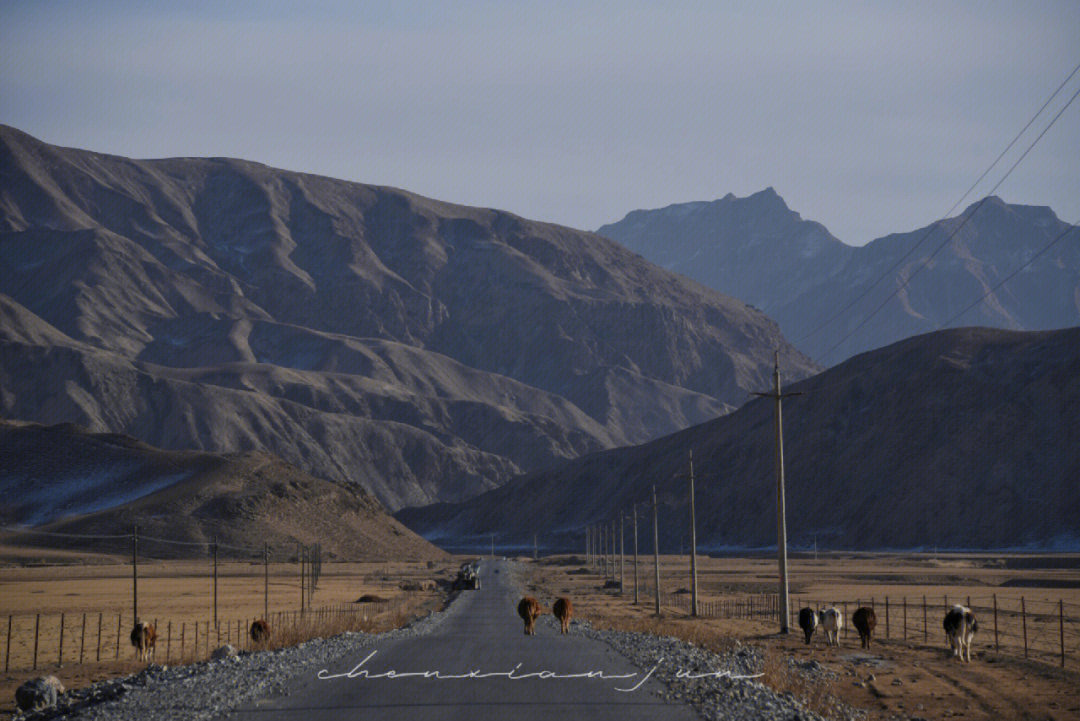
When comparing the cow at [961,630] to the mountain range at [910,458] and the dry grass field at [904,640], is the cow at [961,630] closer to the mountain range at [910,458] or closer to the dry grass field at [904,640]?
the dry grass field at [904,640]

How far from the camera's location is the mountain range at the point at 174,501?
14400 cm

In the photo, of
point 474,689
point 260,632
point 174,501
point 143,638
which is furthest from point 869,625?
point 174,501

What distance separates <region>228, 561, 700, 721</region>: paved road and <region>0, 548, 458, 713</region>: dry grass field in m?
7.42

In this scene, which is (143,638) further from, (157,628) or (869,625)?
(869,625)

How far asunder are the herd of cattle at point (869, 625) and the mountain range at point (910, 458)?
109173mm

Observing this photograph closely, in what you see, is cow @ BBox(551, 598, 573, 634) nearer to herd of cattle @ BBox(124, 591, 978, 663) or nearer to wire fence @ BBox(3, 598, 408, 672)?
herd of cattle @ BBox(124, 591, 978, 663)

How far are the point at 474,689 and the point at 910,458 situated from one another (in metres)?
150

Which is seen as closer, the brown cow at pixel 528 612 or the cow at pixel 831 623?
the brown cow at pixel 528 612

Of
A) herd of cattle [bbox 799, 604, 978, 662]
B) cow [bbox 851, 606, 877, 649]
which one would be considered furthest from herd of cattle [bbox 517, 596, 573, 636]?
cow [bbox 851, 606, 877, 649]

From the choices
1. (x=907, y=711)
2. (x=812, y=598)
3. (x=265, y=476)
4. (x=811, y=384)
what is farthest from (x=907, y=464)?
(x=907, y=711)

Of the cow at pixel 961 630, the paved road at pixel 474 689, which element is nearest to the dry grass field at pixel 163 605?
the paved road at pixel 474 689

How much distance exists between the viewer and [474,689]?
22.1 m

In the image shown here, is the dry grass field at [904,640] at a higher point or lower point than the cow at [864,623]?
lower

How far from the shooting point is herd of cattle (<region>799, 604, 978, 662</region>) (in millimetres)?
33469
